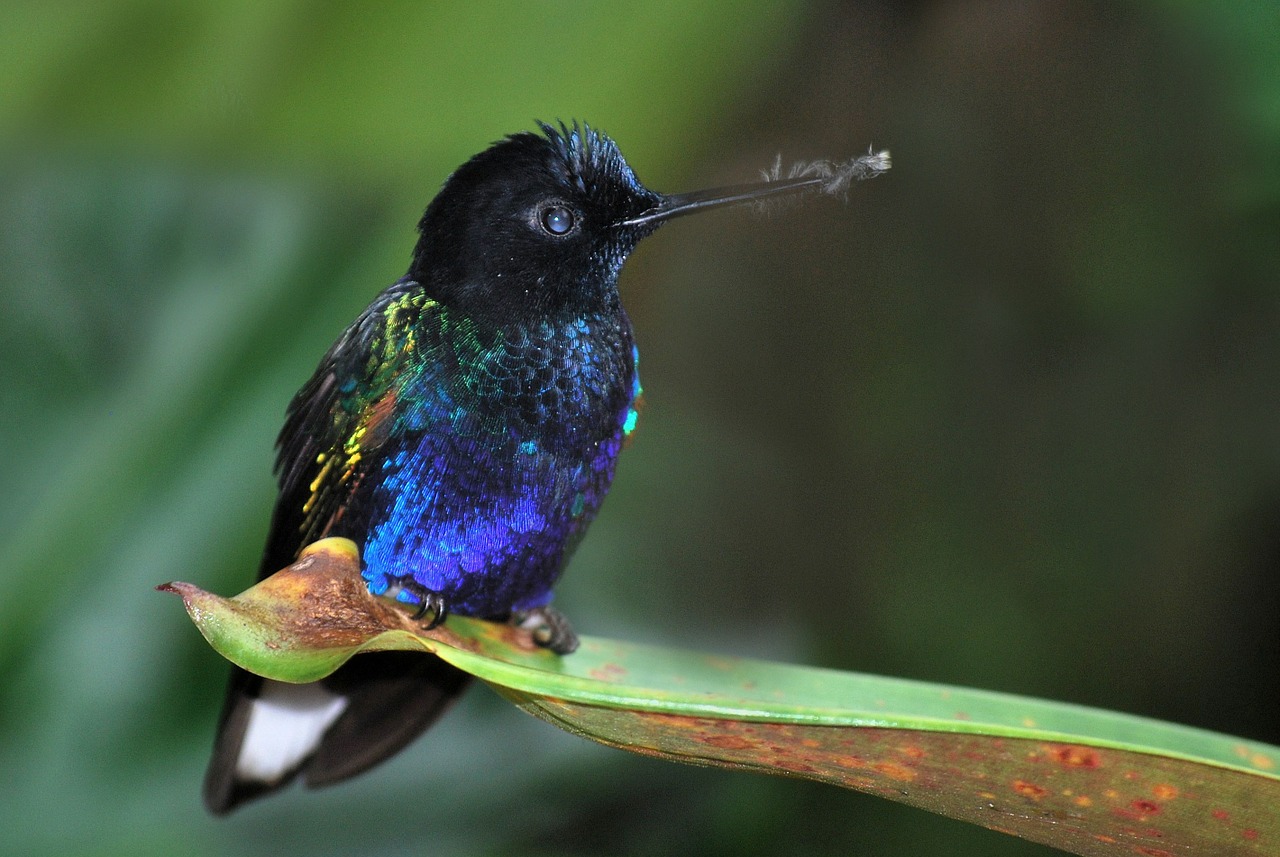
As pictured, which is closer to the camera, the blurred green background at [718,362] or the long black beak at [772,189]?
the long black beak at [772,189]

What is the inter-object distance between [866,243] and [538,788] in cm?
93

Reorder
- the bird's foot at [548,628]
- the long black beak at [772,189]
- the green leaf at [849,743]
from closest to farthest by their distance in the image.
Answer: the green leaf at [849,743], the long black beak at [772,189], the bird's foot at [548,628]

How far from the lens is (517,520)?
2.31 feet

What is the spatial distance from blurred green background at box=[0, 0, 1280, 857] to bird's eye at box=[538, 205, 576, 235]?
0.41m

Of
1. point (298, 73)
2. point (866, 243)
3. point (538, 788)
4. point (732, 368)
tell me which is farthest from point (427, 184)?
point (538, 788)

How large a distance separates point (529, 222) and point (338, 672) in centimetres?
42

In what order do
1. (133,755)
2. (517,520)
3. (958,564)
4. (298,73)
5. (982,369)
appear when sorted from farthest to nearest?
(958,564) < (982,369) < (133,755) < (298,73) < (517,520)

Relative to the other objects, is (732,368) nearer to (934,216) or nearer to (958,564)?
(934,216)

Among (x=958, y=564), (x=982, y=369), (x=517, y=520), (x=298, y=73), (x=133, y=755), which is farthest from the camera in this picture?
(x=958, y=564)

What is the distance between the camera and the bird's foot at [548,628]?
2.51 ft

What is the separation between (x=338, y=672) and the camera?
84 cm

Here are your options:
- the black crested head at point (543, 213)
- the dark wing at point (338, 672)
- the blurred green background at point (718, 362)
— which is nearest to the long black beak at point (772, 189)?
the black crested head at point (543, 213)

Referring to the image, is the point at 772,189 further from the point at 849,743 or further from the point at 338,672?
the point at 338,672

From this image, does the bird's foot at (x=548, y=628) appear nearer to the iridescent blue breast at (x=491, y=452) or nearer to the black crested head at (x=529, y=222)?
the iridescent blue breast at (x=491, y=452)
